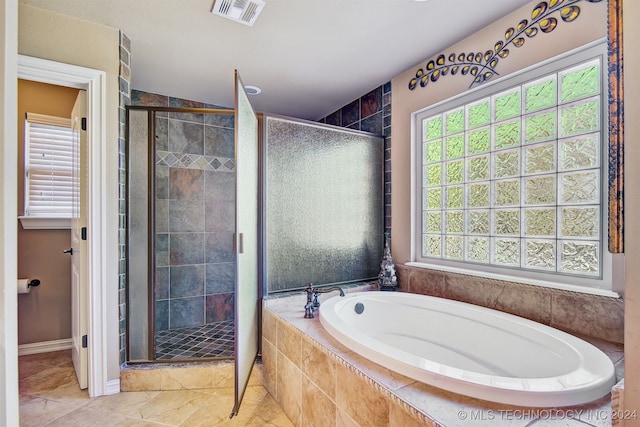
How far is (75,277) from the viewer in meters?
2.22

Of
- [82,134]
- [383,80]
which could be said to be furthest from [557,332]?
[82,134]

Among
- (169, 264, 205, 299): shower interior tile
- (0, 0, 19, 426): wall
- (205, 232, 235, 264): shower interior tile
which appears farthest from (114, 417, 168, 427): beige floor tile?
(205, 232, 235, 264): shower interior tile

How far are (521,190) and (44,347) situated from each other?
3782 mm

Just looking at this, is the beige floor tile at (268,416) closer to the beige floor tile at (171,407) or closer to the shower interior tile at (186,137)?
the beige floor tile at (171,407)

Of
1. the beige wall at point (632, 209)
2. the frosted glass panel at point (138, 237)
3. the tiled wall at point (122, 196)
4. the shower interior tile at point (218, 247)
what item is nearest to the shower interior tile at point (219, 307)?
the shower interior tile at point (218, 247)

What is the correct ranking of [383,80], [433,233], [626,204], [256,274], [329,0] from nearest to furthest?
[626,204] → [329,0] → [256,274] → [433,233] → [383,80]

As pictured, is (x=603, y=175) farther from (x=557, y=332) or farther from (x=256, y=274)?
(x=256, y=274)

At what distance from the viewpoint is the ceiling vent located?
1743 millimetres

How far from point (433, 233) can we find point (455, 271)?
0.37 meters

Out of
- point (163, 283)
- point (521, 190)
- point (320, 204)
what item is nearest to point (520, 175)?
point (521, 190)

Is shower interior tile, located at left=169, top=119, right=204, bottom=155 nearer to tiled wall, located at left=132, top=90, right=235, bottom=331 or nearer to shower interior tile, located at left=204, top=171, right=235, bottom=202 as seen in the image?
tiled wall, located at left=132, top=90, right=235, bottom=331

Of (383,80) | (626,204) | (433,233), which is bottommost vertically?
(433,233)

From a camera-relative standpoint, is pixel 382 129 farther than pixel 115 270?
Yes

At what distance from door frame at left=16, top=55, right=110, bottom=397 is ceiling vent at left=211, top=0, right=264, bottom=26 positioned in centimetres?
85
